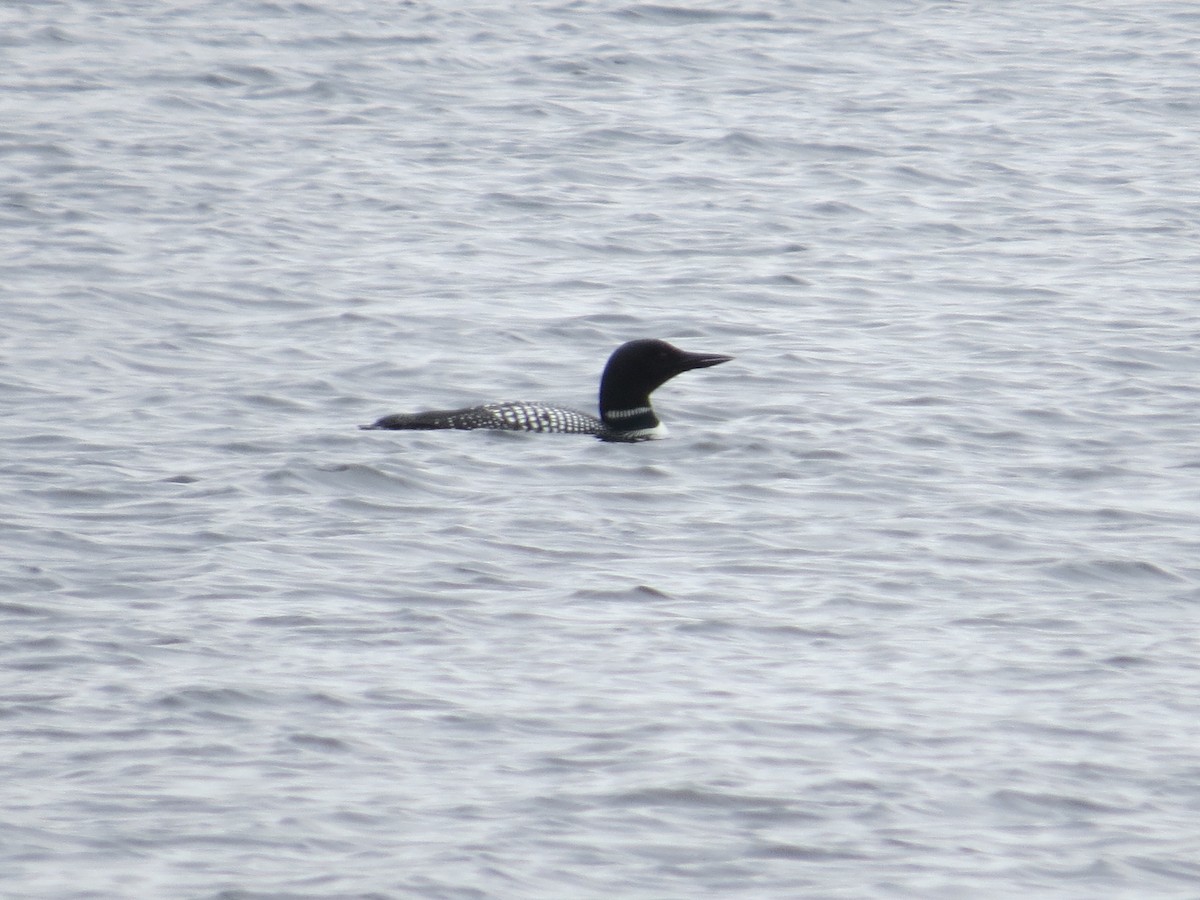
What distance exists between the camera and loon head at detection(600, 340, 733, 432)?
10.2 m

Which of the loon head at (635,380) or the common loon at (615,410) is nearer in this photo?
the common loon at (615,410)

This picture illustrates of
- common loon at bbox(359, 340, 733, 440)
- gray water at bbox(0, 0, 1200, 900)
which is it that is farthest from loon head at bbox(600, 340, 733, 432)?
gray water at bbox(0, 0, 1200, 900)

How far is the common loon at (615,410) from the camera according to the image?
32.8ft

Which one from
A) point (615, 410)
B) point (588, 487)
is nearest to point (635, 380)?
point (615, 410)

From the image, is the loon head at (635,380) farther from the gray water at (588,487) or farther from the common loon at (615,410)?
the gray water at (588,487)

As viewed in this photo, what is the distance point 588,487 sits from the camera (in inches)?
367

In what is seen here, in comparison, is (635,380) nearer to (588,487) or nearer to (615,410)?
(615,410)

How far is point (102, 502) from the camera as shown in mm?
8672

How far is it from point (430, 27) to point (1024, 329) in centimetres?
982

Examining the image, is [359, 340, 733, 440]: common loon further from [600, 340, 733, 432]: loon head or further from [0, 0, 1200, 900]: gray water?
[0, 0, 1200, 900]: gray water

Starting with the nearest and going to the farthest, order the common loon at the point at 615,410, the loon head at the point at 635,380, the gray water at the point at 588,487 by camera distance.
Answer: the gray water at the point at 588,487
the common loon at the point at 615,410
the loon head at the point at 635,380

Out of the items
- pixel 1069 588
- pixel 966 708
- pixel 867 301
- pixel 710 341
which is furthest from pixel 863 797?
pixel 867 301

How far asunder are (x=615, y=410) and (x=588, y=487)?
95 centimetres

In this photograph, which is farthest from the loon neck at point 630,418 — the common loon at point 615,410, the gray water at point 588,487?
the gray water at point 588,487
